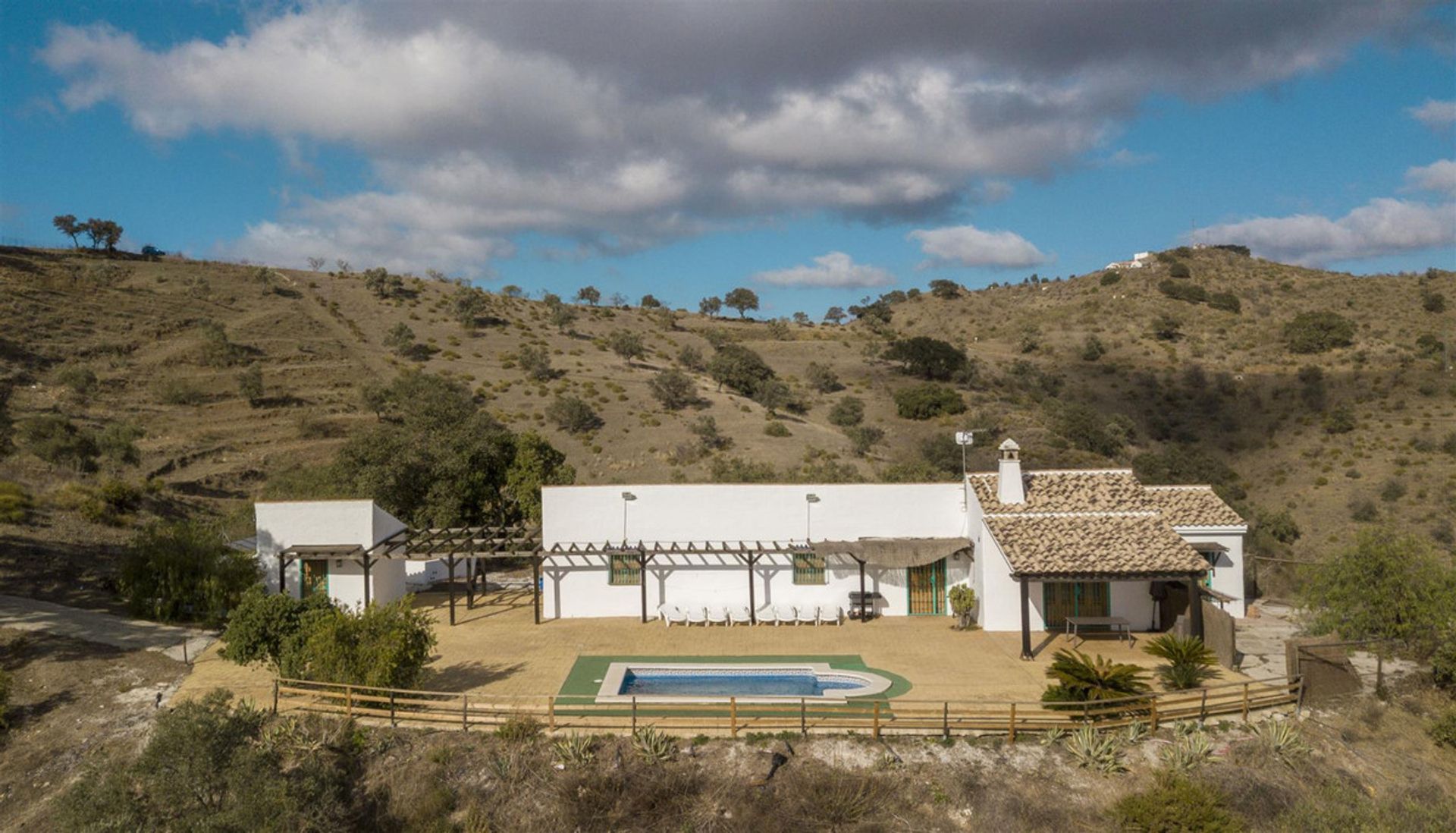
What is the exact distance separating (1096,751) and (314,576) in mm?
19616

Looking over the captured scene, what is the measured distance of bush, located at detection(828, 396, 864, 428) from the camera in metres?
54.5

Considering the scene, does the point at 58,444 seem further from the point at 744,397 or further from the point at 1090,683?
the point at 1090,683

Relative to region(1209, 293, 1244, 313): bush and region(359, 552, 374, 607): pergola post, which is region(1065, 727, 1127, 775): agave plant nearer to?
region(359, 552, 374, 607): pergola post

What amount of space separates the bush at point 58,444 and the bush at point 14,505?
9007 millimetres

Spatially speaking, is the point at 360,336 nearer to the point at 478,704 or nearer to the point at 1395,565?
the point at 478,704

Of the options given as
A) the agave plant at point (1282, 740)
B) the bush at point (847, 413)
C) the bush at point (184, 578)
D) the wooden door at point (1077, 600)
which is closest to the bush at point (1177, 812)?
the agave plant at point (1282, 740)

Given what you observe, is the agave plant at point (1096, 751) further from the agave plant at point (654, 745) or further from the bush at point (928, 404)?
the bush at point (928, 404)

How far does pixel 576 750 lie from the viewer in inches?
543

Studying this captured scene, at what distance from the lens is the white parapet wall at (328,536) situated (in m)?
22.4

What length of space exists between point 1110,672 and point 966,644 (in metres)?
4.52

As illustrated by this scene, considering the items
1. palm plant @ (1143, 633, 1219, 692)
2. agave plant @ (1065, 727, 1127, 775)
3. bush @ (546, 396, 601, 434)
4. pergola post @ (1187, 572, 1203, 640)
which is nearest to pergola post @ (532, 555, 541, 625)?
agave plant @ (1065, 727, 1127, 775)

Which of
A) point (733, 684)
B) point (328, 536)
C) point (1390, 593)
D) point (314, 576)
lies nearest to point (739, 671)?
point (733, 684)

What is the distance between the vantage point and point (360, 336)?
65.8 m

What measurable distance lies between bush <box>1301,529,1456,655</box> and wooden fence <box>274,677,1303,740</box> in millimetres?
2662
